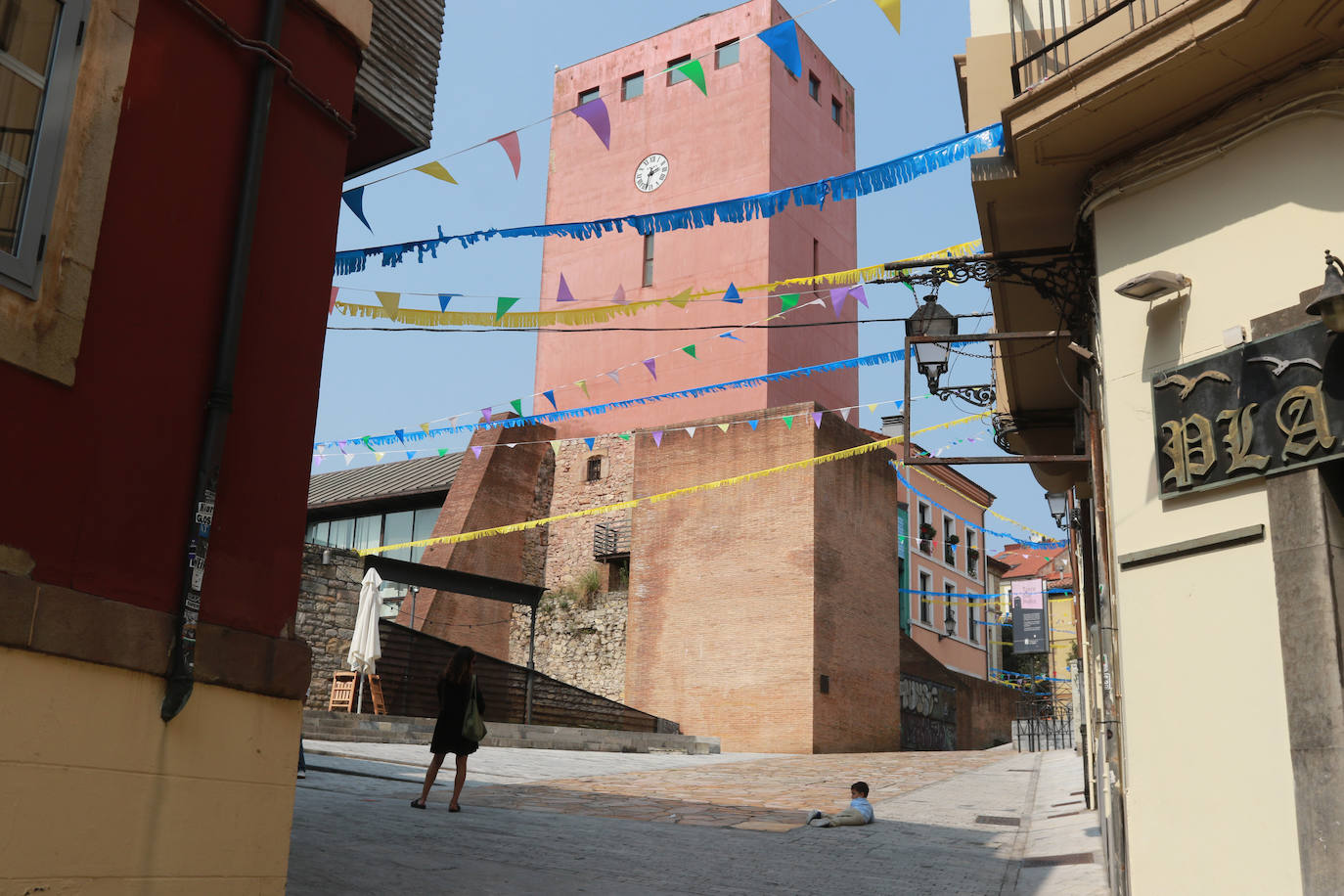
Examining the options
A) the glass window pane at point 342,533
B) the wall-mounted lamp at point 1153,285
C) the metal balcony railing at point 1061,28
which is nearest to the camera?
the wall-mounted lamp at point 1153,285

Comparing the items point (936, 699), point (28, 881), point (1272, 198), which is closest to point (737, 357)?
point (936, 699)

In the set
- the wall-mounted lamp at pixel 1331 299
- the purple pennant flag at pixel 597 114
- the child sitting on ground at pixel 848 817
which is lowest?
the child sitting on ground at pixel 848 817

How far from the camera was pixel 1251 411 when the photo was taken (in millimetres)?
5617

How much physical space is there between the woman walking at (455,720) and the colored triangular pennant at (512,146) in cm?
390

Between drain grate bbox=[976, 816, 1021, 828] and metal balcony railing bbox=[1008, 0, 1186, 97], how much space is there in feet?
23.0

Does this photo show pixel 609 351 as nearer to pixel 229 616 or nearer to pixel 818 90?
pixel 818 90

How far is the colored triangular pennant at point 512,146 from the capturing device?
8961mm

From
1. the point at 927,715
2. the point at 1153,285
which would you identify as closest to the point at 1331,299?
the point at 1153,285

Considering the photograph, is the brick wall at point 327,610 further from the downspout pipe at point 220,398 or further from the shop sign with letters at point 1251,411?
the shop sign with letters at point 1251,411

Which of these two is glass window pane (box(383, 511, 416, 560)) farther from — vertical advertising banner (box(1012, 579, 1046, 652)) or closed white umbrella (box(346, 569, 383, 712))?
vertical advertising banner (box(1012, 579, 1046, 652))

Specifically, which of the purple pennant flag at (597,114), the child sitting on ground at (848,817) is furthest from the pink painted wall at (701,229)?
the purple pennant flag at (597,114)

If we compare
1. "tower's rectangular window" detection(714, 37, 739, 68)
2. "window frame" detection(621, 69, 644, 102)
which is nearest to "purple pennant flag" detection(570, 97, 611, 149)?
"tower's rectangular window" detection(714, 37, 739, 68)

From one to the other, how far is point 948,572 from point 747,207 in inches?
1351

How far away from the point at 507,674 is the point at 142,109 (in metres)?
19.4
